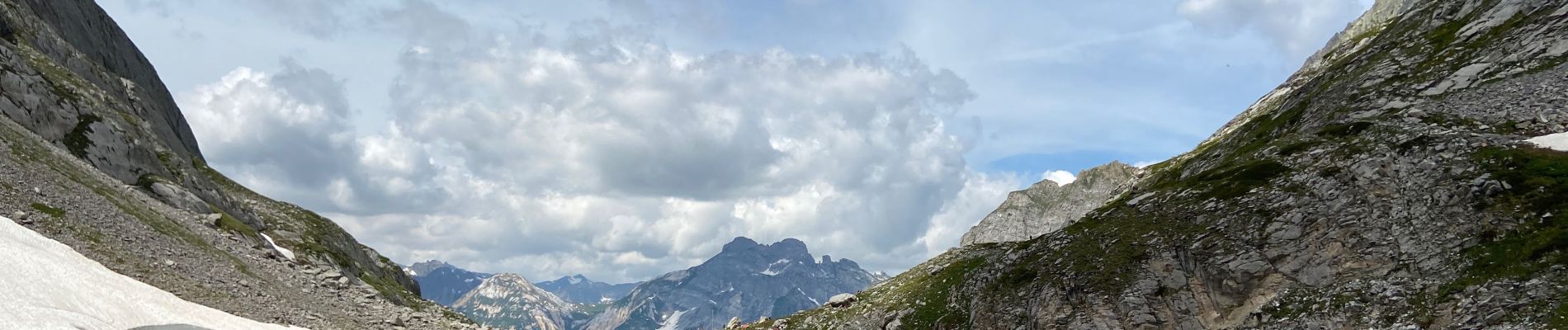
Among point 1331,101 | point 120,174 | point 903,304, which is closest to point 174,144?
point 120,174

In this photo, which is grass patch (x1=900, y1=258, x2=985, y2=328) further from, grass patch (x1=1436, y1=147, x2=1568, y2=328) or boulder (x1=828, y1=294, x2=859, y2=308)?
grass patch (x1=1436, y1=147, x2=1568, y2=328)

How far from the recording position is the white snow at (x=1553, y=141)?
4166 centimetres

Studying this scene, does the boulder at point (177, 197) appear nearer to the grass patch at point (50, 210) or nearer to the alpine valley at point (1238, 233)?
the alpine valley at point (1238, 233)

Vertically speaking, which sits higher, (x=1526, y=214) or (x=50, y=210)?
(x=50, y=210)

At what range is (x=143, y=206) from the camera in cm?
6875

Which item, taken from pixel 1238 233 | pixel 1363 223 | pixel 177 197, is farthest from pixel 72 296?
pixel 1363 223

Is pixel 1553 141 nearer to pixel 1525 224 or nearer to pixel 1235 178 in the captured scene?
pixel 1525 224

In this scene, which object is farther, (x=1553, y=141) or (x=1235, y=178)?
(x=1235, y=178)

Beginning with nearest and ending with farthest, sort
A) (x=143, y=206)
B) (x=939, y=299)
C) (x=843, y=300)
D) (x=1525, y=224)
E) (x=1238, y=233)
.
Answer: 1. (x=1525, y=224)
2. (x=1238, y=233)
3. (x=143, y=206)
4. (x=939, y=299)
5. (x=843, y=300)

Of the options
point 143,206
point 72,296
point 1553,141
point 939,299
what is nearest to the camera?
point 72,296

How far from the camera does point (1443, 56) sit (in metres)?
60.8

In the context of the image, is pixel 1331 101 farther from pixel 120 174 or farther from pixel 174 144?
pixel 174 144

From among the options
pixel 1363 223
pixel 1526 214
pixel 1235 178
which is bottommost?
pixel 1526 214

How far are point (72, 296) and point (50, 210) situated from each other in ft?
61.5
